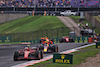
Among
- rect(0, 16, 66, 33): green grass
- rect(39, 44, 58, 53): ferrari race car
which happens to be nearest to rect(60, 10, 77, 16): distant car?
rect(0, 16, 66, 33): green grass

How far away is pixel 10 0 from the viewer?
81125mm

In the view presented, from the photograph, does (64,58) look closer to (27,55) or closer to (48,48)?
(27,55)

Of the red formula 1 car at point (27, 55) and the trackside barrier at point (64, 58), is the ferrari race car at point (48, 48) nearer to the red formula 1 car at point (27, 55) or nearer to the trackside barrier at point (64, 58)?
the red formula 1 car at point (27, 55)

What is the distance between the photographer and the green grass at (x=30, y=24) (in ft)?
213

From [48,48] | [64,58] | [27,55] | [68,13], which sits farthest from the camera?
[68,13]

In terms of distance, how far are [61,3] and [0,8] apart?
19.7 m

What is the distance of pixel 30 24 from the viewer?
70375 mm

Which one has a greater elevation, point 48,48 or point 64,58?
point 64,58

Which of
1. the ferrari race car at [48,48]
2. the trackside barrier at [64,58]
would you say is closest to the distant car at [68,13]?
the ferrari race car at [48,48]

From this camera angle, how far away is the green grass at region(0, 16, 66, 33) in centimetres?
6481

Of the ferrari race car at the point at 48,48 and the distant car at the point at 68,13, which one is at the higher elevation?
the ferrari race car at the point at 48,48

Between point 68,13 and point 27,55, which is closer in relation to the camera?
point 27,55

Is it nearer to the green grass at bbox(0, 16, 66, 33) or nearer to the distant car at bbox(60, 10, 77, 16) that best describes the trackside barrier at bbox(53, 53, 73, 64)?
the green grass at bbox(0, 16, 66, 33)

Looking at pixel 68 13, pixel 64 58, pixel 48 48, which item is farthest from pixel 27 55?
pixel 68 13
